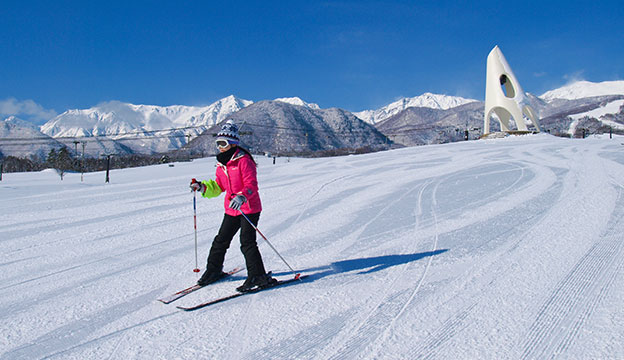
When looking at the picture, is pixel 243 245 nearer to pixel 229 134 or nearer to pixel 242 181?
pixel 242 181

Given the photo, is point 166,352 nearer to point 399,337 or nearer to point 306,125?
point 399,337

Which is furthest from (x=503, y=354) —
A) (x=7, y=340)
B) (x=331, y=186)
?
(x=331, y=186)

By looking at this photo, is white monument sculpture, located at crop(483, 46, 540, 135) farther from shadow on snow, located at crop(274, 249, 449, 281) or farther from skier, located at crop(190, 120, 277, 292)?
skier, located at crop(190, 120, 277, 292)

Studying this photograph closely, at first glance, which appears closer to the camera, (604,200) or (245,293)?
(245,293)

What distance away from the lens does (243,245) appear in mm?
3680

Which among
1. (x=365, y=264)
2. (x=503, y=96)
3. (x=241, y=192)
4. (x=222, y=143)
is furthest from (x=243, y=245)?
(x=503, y=96)

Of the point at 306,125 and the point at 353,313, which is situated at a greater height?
the point at 306,125

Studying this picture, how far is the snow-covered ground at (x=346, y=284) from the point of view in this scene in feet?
8.46

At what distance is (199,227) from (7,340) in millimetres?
3920

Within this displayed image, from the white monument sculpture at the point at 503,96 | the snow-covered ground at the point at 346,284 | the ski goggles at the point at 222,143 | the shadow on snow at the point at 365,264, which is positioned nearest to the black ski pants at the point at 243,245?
the snow-covered ground at the point at 346,284

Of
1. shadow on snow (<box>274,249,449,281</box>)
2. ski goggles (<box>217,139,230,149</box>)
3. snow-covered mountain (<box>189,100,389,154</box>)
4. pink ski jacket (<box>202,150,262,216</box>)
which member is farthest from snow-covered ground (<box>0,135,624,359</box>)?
snow-covered mountain (<box>189,100,389,154</box>)

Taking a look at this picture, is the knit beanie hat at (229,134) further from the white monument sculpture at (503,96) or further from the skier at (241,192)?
the white monument sculpture at (503,96)

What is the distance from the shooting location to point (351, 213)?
726 centimetres

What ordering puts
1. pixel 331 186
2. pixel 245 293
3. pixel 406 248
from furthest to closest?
pixel 331 186, pixel 406 248, pixel 245 293
